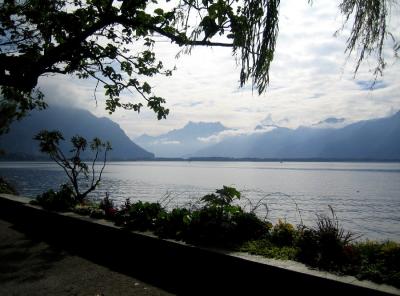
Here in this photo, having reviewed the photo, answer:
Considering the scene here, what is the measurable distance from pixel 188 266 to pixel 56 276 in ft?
6.96

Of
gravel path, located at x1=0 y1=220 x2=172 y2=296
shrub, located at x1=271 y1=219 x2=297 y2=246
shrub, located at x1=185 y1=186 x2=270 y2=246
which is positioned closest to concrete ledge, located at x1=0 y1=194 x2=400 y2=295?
gravel path, located at x1=0 y1=220 x2=172 y2=296

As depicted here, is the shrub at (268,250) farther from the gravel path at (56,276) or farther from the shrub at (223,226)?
the gravel path at (56,276)

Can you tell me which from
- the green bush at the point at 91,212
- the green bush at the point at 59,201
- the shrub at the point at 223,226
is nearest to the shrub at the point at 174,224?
the shrub at the point at 223,226

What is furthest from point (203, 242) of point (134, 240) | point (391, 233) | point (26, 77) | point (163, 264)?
point (391, 233)

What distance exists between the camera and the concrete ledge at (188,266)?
4.50 metres

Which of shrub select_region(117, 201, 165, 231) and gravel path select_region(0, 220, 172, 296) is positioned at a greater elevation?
shrub select_region(117, 201, 165, 231)

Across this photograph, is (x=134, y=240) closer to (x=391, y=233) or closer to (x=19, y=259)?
(x=19, y=259)

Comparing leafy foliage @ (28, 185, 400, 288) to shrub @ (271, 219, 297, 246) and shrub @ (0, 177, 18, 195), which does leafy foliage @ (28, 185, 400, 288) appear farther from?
shrub @ (0, 177, 18, 195)

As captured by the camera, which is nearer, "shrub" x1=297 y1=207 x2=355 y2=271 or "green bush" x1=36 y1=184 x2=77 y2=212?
"shrub" x1=297 y1=207 x2=355 y2=271

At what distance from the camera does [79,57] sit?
852 cm

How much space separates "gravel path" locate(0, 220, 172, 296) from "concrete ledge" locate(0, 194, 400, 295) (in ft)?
0.97

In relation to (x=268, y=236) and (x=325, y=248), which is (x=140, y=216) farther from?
(x=325, y=248)

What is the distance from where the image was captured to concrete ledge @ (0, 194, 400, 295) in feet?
14.8

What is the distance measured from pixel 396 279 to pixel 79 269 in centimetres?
487
